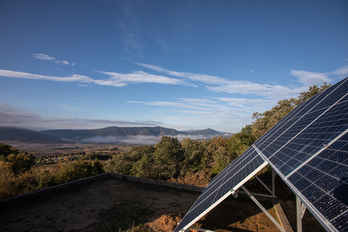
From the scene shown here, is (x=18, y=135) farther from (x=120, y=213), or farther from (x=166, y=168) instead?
(x=120, y=213)

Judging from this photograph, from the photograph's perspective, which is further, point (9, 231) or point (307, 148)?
point (9, 231)

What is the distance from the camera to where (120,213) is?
7.54 m

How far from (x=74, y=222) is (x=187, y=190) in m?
6.82

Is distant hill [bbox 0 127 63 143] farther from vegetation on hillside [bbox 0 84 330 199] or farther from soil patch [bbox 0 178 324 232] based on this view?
soil patch [bbox 0 178 324 232]

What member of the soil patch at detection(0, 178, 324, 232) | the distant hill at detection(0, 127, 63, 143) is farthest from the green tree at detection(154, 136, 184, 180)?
the distant hill at detection(0, 127, 63, 143)

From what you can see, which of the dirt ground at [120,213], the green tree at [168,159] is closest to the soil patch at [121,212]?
the dirt ground at [120,213]

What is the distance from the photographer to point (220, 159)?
16.0 metres

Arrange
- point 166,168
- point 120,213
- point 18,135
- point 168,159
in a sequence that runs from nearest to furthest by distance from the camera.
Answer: point 120,213 → point 166,168 → point 168,159 → point 18,135

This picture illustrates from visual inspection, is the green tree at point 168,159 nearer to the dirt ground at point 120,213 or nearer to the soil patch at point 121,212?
the soil patch at point 121,212

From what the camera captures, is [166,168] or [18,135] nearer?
[166,168]

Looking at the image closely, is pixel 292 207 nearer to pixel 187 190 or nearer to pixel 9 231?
pixel 187 190

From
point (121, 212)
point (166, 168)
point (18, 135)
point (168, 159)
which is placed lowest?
point (18, 135)

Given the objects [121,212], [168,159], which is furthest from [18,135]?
[121,212]

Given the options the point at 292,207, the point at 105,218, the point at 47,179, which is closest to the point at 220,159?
the point at 292,207
